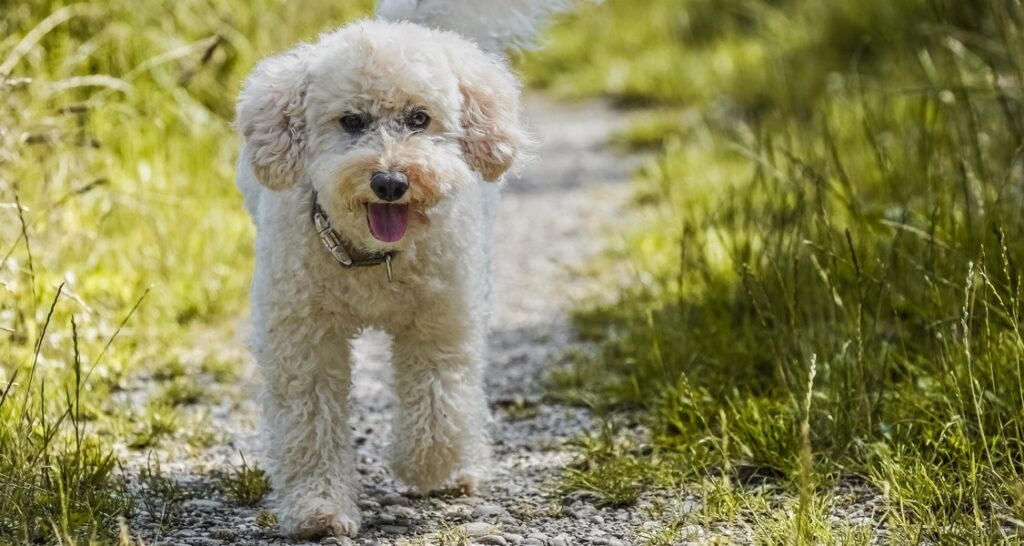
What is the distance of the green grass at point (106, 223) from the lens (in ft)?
11.6

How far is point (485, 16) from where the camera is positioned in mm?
4359

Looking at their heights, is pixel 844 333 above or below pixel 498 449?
above

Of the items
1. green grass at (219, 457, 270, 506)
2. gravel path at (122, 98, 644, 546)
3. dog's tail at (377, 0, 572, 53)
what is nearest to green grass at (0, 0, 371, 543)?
gravel path at (122, 98, 644, 546)

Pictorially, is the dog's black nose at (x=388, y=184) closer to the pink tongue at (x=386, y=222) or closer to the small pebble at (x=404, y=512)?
the pink tongue at (x=386, y=222)

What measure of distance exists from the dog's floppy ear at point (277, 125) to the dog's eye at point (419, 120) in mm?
276

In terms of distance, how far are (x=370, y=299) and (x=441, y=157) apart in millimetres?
455

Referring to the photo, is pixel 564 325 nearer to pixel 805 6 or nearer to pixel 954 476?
pixel 954 476

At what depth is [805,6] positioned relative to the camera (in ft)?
31.8

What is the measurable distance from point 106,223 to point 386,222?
277 centimetres

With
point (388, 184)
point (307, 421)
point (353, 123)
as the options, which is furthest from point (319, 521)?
point (353, 123)

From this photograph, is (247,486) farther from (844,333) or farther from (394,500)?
(844,333)

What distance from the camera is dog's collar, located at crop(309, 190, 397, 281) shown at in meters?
3.43

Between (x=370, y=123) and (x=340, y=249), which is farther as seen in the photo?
(x=340, y=249)

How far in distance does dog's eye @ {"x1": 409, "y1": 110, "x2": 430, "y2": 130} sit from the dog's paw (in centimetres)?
99
